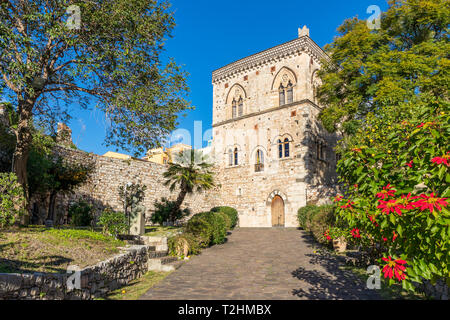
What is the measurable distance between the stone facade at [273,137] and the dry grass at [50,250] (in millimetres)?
15343

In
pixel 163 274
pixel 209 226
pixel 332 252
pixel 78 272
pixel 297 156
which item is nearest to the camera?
pixel 78 272

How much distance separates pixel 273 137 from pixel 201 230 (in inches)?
513

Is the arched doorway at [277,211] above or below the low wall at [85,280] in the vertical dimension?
above

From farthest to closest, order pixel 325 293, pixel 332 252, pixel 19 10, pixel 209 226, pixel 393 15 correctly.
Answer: pixel 393 15 → pixel 209 226 → pixel 332 252 → pixel 19 10 → pixel 325 293

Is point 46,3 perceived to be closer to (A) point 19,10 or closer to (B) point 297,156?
(A) point 19,10

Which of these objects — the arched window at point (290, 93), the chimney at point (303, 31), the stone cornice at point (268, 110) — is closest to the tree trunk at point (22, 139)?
the stone cornice at point (268, 110)

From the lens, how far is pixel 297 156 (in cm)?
2227

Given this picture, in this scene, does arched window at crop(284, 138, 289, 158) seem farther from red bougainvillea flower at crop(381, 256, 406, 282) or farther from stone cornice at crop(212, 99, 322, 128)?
red bougainvillea flower at crop(381, 256, 406, 282)

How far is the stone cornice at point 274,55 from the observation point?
23.1 m

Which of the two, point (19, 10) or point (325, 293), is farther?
point (19, 10)

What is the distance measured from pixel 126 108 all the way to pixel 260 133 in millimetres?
15490

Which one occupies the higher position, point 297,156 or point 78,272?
point 297,156

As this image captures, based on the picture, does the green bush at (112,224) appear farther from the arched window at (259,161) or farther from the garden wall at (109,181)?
the arched window at (259,161)
